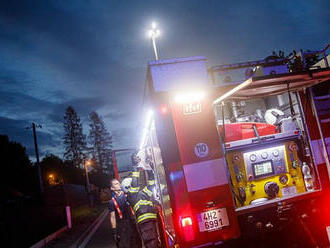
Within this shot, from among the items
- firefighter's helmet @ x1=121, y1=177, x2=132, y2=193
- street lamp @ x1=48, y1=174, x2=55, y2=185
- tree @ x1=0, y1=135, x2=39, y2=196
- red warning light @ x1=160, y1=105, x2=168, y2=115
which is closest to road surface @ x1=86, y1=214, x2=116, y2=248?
firefighter's helmet @ x1=121, y1=177, x2=132, y2=193

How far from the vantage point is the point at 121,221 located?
7105mm

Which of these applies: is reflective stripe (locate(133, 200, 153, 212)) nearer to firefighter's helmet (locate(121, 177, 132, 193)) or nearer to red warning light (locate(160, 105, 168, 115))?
firefighter's helmet (locate(121, 177, 132, 193))

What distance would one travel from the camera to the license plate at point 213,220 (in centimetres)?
351

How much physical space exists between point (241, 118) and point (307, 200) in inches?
82.7

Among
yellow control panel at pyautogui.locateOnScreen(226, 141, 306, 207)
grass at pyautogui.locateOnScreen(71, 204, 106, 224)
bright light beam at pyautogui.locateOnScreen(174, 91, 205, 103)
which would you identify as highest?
bright light beam at pyautogui.locateOnScreen(174, 91, 205, 103)

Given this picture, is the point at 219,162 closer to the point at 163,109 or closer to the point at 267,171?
the point at 163,109

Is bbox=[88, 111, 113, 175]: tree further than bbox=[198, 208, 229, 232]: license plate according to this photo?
Yes

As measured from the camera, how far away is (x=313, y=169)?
4.15m

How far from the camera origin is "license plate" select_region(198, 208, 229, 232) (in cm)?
351

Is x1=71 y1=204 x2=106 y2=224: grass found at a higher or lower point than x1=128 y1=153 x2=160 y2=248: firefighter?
lower

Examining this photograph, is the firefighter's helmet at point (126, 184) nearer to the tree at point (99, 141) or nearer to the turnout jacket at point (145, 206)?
the turnout jacket at point (145, 206)

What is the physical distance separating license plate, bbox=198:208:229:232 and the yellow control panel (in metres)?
1.14

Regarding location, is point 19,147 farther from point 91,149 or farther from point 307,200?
point 307,200

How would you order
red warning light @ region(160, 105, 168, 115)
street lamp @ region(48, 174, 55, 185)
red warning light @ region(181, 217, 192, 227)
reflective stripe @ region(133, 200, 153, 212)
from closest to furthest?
red warning light @ region(181, 217, 192, 227)
red warning light @ region(160, 105, 168, 115)
reflective stripe @ region(133, 200, 153, 212)
street lamp @ region(48, 174, 55, 185)
